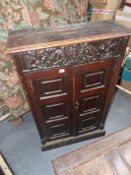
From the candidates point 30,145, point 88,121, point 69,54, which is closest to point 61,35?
point 69,54

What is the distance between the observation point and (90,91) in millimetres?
1234

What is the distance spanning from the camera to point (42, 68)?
983 millimetres

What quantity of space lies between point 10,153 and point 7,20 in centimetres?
128

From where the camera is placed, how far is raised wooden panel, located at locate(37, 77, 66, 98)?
106cm

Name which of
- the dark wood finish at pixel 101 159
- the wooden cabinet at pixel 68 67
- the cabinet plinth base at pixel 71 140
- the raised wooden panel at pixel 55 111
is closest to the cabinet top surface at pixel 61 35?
the wooden cabinet at pixel 68 67

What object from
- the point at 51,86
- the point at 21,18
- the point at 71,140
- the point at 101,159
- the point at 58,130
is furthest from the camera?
the point at 71,140

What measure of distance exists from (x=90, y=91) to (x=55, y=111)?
1.10 ft

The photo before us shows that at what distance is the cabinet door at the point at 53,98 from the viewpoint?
1.04 meters

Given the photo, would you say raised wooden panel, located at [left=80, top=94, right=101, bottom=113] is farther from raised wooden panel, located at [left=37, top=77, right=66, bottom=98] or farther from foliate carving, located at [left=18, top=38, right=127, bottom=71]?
foliate carving, located at [left=18, top=38, right=127, bottom=71]

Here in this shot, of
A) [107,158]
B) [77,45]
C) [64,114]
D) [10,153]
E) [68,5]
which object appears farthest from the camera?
[10,153]

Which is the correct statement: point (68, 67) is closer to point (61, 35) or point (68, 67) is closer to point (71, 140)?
point (61, 35)

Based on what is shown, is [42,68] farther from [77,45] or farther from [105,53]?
[105,53]

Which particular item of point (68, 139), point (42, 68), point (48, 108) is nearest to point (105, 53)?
point (42, 68)

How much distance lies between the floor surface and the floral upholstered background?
0.27 meters
